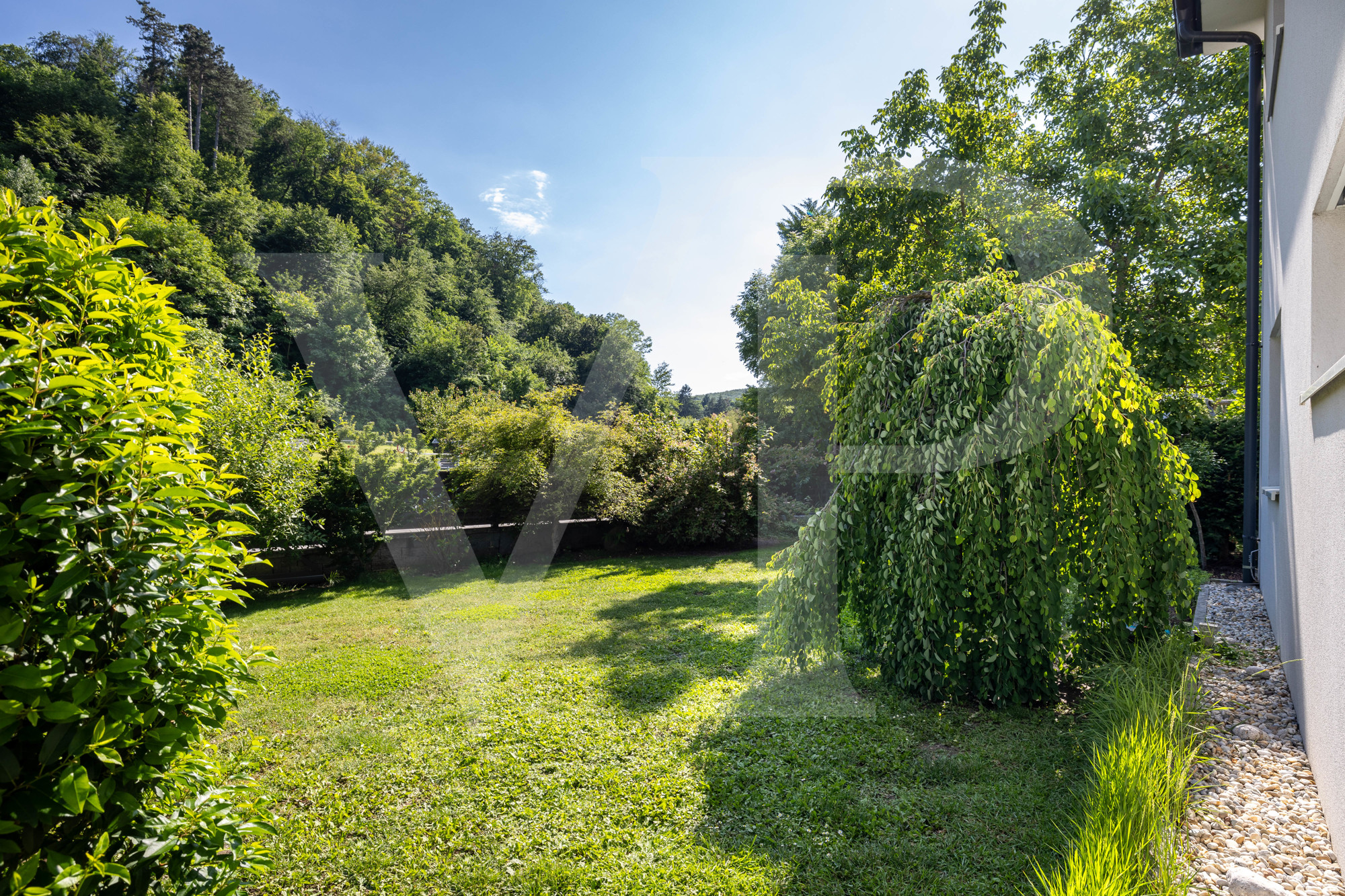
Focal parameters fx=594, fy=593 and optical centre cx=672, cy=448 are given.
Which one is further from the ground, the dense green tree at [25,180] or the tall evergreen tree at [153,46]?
the tall evergreen tree at [153,46]


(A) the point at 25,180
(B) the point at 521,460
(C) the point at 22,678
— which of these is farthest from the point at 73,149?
(C) the point at 22,678

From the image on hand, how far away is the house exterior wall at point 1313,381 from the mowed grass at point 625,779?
1.05 m

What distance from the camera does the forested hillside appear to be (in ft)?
78.3

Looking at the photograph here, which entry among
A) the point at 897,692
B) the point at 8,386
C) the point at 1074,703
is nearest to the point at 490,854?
the point at 8,386

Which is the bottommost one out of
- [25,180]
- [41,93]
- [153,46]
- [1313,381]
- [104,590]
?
[104,590]

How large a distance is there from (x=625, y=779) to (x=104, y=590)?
2.58 metres

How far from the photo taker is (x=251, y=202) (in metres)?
28.6

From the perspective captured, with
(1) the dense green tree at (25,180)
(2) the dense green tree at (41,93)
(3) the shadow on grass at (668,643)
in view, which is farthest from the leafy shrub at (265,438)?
(2) the dense green tree at (41,93)

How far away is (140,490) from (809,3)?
866 cm

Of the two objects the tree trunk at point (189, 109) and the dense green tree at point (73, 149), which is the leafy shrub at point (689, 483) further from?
the tree trunk at point (189, 109)

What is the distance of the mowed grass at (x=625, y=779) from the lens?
243cm

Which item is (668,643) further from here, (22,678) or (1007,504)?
(22,678)

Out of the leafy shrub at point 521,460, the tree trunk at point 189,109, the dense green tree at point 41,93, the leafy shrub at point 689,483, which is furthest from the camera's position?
the tree trunk at point 189,109

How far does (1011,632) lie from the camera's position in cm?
351
